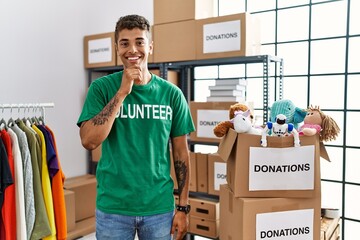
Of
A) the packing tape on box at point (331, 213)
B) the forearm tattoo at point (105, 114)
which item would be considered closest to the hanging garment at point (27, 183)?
the forearm tattoo at point (105, 114)

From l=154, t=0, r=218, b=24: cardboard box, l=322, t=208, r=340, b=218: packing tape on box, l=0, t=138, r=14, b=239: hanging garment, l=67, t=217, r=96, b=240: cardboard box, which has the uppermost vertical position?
l=154, t=0, r=218, b=24: cardboard box

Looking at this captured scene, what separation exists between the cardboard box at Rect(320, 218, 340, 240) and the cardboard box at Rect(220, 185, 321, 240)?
0.48 m

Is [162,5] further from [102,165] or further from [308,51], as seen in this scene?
[102,165]

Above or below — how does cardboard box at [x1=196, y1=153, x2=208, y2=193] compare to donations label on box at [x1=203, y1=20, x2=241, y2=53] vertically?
below

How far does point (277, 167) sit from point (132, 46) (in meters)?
0.81

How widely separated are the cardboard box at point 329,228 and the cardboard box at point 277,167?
0.60 meters

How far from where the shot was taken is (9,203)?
1.78 meters

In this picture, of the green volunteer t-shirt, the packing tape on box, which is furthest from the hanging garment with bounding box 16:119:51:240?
the packing tape on box

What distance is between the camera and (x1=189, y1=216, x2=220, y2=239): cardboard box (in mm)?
2357

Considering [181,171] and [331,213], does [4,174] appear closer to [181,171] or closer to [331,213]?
[181,171]

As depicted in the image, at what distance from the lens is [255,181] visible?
1.47 metres

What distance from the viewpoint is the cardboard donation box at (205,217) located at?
2355mm

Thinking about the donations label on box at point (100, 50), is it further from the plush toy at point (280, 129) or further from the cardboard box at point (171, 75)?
the plush toy at point (280, 129)

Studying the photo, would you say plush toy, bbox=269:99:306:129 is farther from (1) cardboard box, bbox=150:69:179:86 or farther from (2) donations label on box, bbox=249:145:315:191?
(1) cardboard box, bbox=150:69:179:86
